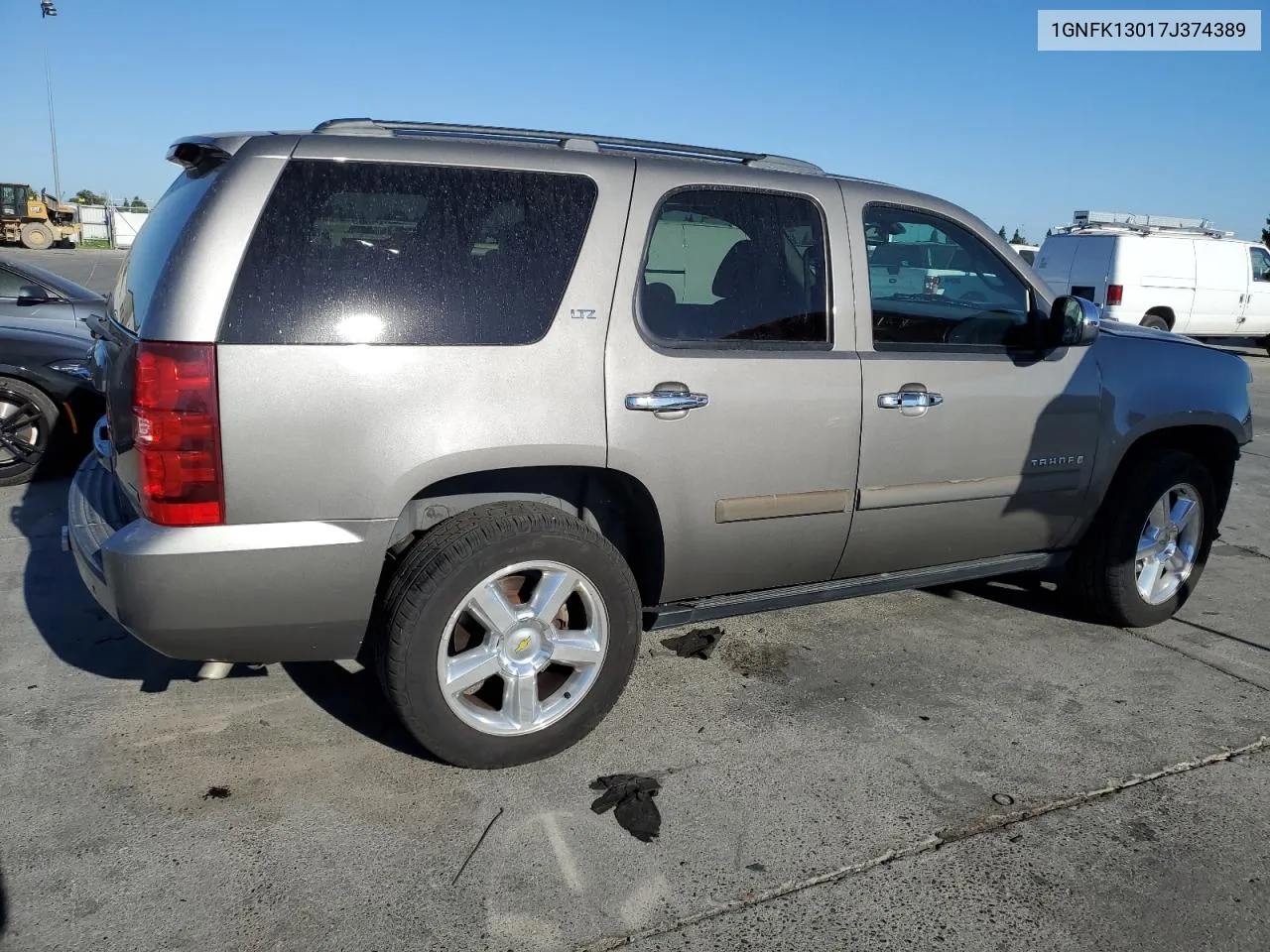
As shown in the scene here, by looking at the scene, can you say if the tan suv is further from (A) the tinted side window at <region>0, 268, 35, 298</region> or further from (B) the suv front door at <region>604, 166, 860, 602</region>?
(A) the tinted side window at <region>0, 268, 35, 298</region>

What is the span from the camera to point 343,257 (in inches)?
112

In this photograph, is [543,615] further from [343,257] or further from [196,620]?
[343,257]

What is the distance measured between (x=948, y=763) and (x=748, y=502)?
1.07 m

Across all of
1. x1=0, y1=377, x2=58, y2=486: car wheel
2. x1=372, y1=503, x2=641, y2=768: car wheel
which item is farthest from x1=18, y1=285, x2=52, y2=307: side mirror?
x1=372, y1=503, x2=641, y2=768: car wheel

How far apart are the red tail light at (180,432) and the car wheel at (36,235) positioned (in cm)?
4735

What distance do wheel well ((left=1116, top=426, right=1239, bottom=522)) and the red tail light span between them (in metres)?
3.57

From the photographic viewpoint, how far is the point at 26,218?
42969mm

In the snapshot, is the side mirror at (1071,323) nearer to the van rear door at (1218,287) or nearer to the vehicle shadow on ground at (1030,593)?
the vehicle shadow on ground at (1030,593)

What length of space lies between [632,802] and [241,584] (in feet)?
4.20

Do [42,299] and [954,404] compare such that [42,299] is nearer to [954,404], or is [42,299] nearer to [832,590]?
[832,590]

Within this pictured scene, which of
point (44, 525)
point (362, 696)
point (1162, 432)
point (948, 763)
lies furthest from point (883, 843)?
point (44, 525)

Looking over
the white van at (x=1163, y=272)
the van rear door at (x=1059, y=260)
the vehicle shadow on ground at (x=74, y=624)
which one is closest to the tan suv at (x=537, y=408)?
the vehicle shadow on ground at (x=74, y=624)

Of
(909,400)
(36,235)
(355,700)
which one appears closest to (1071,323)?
(909,400)

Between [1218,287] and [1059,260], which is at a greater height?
[1059,260]
